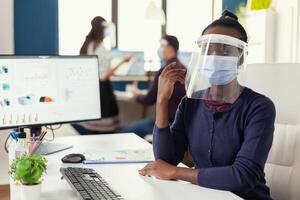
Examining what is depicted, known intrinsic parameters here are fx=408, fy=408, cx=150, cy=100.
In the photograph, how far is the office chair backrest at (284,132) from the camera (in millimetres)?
1441

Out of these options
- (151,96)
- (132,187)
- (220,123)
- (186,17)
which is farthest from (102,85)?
(132,187)

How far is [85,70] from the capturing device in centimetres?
204

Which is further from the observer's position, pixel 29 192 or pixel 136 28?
pixel 136 28

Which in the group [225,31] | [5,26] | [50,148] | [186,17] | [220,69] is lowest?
[50,148]

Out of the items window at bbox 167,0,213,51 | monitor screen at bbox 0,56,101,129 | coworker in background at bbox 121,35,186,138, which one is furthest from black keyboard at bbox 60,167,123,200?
window at bbox 167,0,213,51

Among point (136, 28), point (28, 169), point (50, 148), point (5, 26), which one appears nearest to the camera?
point (28, 169)

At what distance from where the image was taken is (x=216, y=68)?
1.37 meters

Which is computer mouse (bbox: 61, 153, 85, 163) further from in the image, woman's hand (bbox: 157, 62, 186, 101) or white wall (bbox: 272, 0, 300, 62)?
white wall (bbox: 272, 0, 300, 62)

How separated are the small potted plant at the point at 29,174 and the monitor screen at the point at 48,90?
2.52ft

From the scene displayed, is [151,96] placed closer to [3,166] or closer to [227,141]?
[3,166]

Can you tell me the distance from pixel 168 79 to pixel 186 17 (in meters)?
3.55

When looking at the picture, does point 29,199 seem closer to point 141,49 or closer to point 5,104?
point 5,104

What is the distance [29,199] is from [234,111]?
725 millimetres

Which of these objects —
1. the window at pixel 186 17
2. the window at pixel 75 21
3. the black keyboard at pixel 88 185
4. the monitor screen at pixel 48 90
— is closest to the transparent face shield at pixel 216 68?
the black keyboard at pixel 88 185
